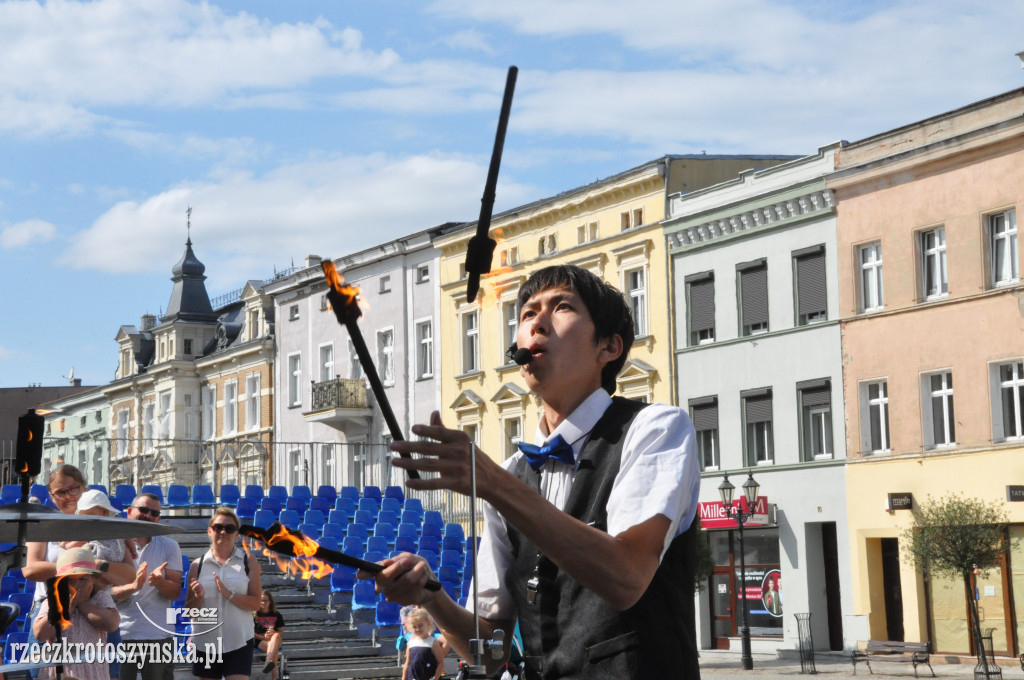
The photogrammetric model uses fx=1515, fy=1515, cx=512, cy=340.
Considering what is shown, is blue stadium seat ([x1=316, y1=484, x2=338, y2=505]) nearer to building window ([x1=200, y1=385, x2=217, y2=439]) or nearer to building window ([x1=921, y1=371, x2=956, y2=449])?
building window ([x1=921, y1=371, x2=956, y2=449])

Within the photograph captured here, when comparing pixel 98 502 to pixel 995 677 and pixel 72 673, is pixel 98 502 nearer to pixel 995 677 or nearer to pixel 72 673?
pixel 72 673

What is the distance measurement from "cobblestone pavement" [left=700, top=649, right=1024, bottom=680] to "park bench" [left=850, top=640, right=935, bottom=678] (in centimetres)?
20

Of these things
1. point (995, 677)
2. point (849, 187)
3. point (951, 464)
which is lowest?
point (995, 677)

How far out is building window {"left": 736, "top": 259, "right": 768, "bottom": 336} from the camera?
3831 cm

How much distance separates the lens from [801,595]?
35969 millimetres

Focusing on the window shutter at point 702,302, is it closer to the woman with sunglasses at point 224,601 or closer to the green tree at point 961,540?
the green tree at point 961,540

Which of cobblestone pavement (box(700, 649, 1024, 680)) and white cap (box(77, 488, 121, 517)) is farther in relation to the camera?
A: cobblestone pavement (box(700, 649, 1024, 680))

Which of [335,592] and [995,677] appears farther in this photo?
[995,677]

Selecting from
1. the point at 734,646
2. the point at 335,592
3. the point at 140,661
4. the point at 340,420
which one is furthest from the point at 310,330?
the point at 140,661

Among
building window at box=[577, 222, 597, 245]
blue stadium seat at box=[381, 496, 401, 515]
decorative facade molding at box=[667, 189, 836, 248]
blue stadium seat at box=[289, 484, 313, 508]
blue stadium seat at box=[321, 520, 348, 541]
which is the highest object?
building window at box=[577, 222, 597, 245]

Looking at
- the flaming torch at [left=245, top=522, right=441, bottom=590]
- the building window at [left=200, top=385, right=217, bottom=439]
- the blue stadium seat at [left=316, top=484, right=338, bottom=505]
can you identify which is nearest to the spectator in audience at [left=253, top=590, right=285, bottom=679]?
the blue stadium seat at [left=316, top=484, right=338, bottom=505]

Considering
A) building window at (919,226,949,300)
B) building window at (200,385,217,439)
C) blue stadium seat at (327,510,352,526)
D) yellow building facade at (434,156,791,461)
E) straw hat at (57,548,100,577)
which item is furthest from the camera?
building window at (200,385,217,439)

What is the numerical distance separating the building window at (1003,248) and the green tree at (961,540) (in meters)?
4.91

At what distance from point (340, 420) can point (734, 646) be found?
64.7ft
